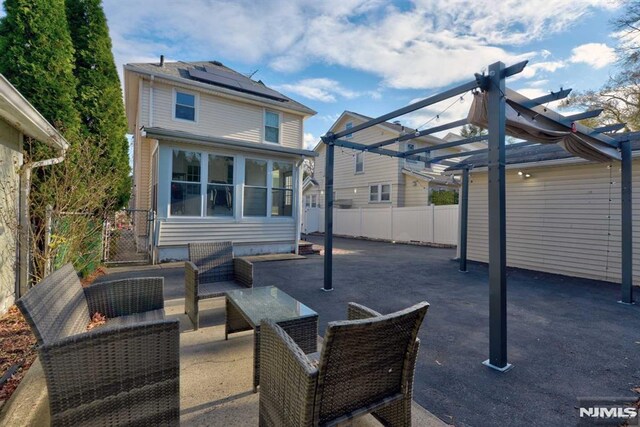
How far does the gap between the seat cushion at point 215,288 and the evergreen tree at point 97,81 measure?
12.4 ft

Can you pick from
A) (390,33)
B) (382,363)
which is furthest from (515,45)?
(382,363)

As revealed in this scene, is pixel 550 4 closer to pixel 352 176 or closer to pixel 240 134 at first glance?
pixel 240 134

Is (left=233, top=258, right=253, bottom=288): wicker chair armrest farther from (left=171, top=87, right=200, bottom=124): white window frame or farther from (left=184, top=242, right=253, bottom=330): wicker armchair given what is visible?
(left=171, top=87, right=200, bottom=124): white window frame

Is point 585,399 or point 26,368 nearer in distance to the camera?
point 585,399

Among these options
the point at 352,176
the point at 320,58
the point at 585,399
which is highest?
the point at 320,58

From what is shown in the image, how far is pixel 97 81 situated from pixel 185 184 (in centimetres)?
296

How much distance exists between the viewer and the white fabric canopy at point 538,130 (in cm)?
334

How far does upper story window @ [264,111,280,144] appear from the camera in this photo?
11.2 meters

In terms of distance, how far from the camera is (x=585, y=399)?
2.50 m

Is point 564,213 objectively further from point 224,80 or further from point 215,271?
point 224,80

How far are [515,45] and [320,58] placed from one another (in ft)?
19.9

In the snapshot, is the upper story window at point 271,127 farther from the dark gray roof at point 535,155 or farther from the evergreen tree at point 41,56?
the evergreen tree at point 41,56

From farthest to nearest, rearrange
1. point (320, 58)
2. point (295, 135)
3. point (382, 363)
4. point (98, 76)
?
1. point (295, 135)
2. point (320, 58)
3. point (98, 76)
4. point (382, 363)

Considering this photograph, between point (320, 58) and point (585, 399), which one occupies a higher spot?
point (320, 58)
